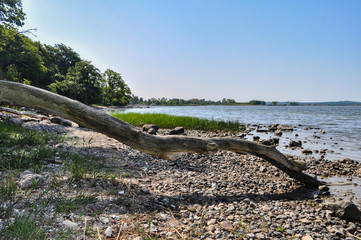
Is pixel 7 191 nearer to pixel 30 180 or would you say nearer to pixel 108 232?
pixel 30 180

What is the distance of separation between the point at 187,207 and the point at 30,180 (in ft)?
7.66

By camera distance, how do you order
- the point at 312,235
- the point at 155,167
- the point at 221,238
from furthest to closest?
1. the point at 155,167
2. the point at 312,235
3. the point at 221,238

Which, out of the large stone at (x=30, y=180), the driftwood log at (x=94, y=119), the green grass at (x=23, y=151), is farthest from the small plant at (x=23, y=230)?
the driftwood log at (x=94, y=119)

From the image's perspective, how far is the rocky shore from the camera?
216 cm

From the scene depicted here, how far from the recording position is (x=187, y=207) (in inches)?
116

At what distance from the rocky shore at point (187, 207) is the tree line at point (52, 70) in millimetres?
17002

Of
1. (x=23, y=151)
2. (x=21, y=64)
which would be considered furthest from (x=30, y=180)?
(x=21, y=64)

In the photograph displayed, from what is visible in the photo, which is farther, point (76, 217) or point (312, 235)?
point (312, 235)

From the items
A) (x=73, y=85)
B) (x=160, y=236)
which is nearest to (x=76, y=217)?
(x=160, y=236)

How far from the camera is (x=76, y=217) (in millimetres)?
2086

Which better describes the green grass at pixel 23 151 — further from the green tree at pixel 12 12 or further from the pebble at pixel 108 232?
the green tree at pixel 12 12

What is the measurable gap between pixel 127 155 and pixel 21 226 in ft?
12.9

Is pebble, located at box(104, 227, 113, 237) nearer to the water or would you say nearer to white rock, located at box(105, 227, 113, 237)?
white rock, located at box(105, 227, 113, 237)

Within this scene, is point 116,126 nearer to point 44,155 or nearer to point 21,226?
point 44,155
